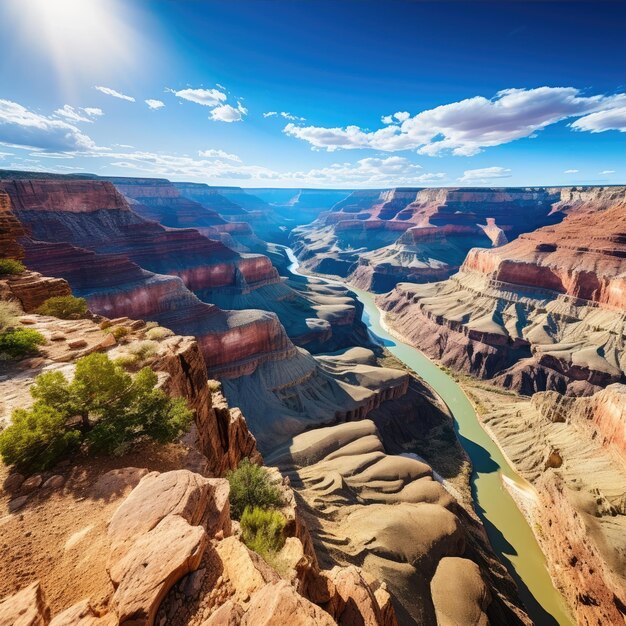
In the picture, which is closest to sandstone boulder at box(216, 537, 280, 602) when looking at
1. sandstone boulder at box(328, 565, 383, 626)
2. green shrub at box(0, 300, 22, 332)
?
sandstone boulder at box(328, 565, 383, 626)

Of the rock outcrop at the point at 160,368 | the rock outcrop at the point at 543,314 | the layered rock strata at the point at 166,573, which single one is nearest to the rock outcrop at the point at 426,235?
the rock outcrop at the point at 543,314

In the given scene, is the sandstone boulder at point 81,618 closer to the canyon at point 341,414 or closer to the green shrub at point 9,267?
the canyon at point 341,414

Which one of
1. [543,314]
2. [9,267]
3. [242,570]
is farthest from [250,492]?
[543,314]

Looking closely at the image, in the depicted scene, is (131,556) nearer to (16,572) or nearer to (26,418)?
(16,572)

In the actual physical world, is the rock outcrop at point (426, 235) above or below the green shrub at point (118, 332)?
below

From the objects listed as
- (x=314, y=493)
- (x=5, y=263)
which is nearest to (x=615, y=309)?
(x=314, y=493)

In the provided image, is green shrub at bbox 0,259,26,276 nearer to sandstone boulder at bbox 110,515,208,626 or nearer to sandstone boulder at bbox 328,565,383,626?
sandstone boulder at bbox 110,515,208,626
